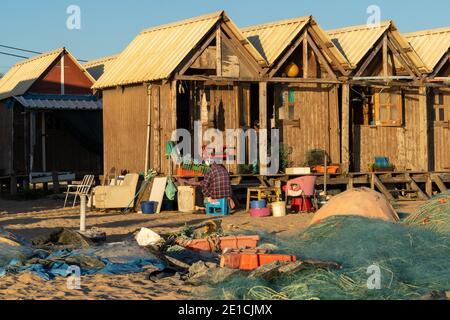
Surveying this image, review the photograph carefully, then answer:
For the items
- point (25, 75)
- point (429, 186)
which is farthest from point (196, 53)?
point (25, 75)

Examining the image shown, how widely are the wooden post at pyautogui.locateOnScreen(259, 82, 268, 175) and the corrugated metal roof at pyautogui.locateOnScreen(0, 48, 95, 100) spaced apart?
32.9ft

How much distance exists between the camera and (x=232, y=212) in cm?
2303

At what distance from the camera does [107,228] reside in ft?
62.6

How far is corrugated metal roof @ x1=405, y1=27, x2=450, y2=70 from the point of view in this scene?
1126 inches

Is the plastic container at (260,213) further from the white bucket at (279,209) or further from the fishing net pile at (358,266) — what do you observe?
the fishing net pile at (358,266)

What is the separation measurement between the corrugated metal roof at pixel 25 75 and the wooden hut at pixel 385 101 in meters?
10.8

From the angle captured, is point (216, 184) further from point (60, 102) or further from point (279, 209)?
point (60, 102)

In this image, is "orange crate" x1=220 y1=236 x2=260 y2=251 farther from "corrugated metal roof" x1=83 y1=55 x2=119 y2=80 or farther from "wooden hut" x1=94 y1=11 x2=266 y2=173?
"corrugated metal roof" x1=83 y1=55 x2=119 y2=80

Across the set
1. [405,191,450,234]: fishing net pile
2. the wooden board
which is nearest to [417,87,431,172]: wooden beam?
the wooden board

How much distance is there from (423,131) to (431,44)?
3.21 meters

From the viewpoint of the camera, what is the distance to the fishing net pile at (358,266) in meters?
10.2

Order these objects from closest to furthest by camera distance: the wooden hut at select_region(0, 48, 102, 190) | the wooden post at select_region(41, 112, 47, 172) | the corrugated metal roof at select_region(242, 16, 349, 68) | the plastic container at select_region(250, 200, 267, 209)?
1. the plastic container at select_region(250, 200, 267, 209)
2. the corrugated metal roof at select_region(242, 16, 349, 68)
3. the wooden hut at select_region(0, 48, 102, 190)
4. the wooden post at select_region(41, 112, 47, 172)

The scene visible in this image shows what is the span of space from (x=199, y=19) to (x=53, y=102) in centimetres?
813

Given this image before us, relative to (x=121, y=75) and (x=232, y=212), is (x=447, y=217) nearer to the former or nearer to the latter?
(x=232, y=212)
